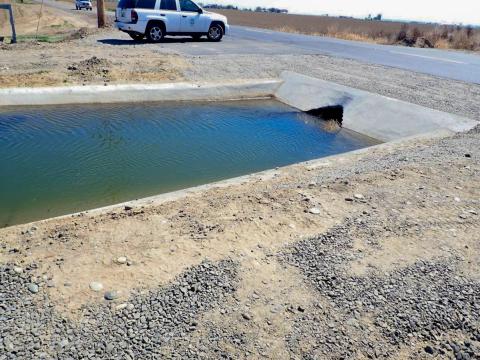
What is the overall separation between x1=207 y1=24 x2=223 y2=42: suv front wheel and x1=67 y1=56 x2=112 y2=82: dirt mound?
29.9 ft

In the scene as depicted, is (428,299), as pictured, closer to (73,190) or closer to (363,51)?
(73,190)

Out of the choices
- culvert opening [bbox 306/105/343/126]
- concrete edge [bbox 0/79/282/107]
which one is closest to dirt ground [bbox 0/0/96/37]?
concrete edge [bbox 0/79/282/107]

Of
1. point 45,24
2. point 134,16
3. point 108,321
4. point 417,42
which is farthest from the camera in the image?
point 45,24

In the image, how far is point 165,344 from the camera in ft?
10.5

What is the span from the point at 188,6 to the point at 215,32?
226 cm

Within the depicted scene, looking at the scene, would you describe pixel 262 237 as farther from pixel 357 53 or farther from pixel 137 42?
pixel 357 53

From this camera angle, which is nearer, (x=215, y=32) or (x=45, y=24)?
(x=215, y=32)

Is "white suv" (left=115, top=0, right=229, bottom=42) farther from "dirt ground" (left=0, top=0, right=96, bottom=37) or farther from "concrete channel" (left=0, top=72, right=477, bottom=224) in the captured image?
"concrete channel" (left=0, top=72, right=477, bottom=224)

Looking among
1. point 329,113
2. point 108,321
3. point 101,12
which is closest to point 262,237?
point 108,321

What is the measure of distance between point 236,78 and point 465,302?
11595mm

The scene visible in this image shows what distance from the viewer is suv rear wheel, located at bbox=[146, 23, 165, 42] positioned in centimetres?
1912

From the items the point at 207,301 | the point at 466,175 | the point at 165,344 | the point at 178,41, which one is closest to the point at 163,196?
the point at 207,301

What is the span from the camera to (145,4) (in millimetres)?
18516

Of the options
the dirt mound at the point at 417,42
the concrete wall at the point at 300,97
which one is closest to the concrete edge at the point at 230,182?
the concrete wall at the point at 300,97
